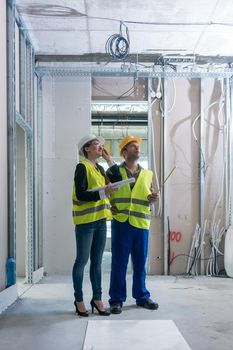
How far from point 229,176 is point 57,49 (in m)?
2.60

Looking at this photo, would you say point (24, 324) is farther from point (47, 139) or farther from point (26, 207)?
point (47, 139)

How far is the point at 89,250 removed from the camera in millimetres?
3141

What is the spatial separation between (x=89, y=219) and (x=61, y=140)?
259 cm

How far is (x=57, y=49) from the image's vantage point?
5.20 metres

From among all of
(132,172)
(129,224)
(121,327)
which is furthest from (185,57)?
(121,327)

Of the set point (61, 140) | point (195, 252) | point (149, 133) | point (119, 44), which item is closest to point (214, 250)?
point (195, 252)

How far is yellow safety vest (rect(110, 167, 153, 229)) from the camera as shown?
3.39 meters

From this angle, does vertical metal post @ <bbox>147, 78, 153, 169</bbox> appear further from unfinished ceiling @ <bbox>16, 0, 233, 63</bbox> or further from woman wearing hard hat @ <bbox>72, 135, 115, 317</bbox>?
woman wearing hard hat @ <bbox>72, 135, 115, 317</bbox>

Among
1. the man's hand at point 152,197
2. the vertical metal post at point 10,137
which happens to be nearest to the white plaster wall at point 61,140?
the vertical metal post at point 10,137

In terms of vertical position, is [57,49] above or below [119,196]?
above

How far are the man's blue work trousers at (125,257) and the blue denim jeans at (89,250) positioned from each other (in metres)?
0.22

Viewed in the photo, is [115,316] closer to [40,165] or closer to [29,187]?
[29,187]

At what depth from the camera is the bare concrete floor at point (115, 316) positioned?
2547 mm

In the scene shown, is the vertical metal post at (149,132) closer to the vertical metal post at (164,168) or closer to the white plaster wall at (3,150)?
the vertical metal post at (164,168)
